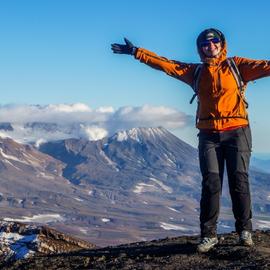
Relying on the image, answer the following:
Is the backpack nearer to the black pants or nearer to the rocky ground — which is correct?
the black pants

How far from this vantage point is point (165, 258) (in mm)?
10445

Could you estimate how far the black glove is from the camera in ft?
37.3

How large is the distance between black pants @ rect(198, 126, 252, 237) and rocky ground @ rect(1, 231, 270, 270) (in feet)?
2.01

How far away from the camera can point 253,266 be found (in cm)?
924

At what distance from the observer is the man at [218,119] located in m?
10.6

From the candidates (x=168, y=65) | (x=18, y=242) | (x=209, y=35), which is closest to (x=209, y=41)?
(x=209, y=35)

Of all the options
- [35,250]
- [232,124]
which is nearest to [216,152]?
[232,124]

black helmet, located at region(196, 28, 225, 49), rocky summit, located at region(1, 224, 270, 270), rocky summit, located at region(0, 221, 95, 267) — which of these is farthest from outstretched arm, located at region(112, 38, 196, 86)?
rocky summit, located at region(0, 221, 95, 267)

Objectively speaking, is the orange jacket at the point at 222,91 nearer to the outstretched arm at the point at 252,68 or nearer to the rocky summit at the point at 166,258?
the outstretched arm at the point at 252,68

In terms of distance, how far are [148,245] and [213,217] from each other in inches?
95.0

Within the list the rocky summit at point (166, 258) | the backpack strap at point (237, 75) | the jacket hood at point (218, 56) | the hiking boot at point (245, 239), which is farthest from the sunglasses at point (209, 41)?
the rocky summit at point (166, 258)

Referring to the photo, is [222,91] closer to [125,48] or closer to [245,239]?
[125,48]

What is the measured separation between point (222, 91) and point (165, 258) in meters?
3.06

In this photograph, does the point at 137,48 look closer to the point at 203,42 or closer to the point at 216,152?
the point at 203,42
